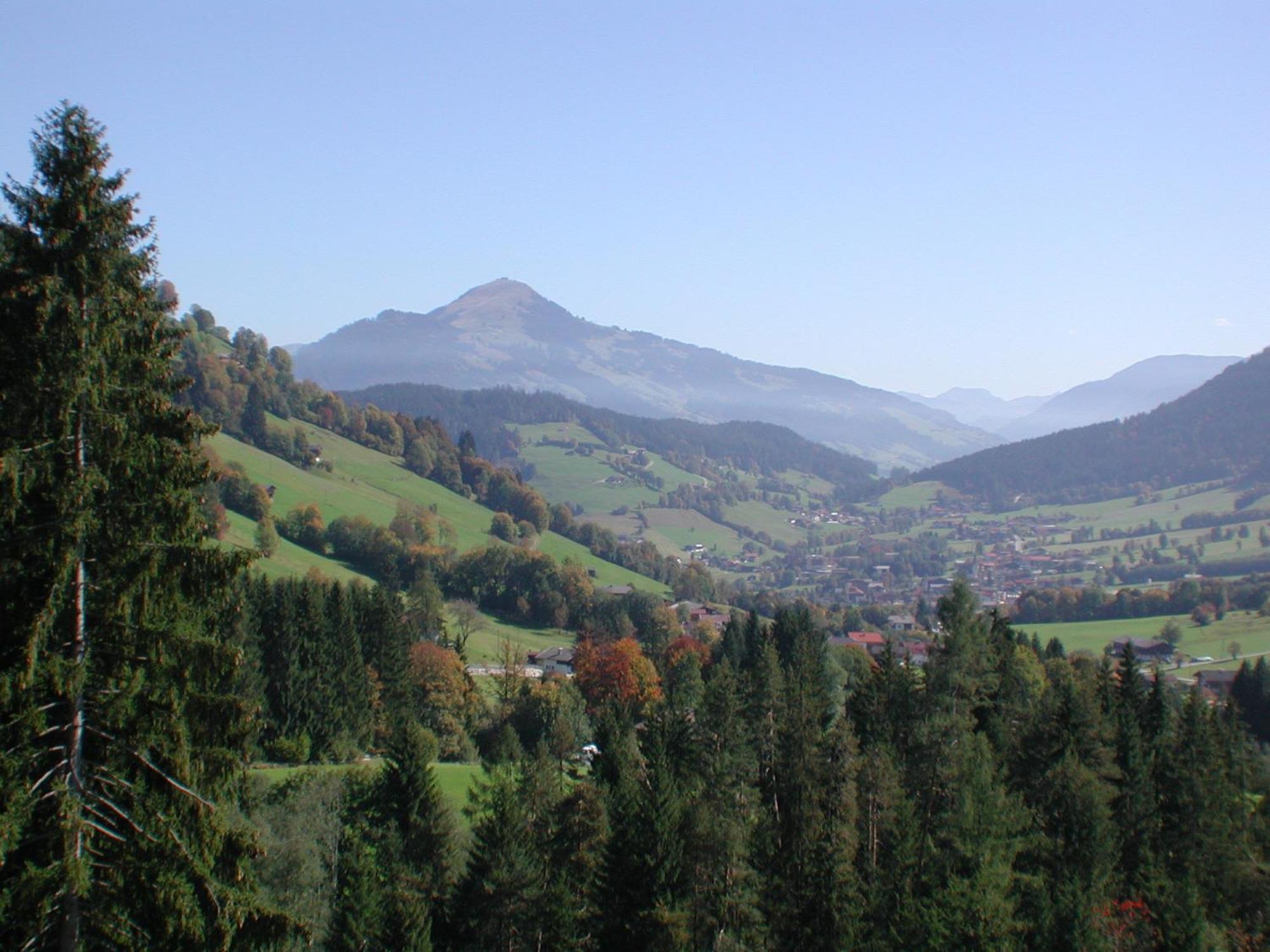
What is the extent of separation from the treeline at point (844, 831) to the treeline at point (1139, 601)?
3161 inches

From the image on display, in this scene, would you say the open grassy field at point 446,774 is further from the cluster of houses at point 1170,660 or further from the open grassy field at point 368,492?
the open grassy field at point 368,492

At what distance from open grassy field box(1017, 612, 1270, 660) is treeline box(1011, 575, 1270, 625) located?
2.89 m

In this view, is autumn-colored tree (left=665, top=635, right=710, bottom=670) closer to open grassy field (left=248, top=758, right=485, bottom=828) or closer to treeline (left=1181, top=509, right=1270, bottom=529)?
open grassy field (left=248, top=758, right=485, bottom=828)

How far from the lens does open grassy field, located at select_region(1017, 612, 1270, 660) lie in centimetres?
9169

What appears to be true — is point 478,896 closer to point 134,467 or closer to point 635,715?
point 134,467

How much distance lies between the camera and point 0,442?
8.89 metres

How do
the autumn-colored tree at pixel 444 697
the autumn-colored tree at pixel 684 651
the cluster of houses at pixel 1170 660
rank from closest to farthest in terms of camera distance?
the autumn-colored tree at pixel 444 697
the autumn-colored tree at pixel 684 651
the cluster of houses at pixel 1170 660

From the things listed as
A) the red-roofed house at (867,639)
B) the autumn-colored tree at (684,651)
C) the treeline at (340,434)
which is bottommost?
the red-roofed house at (867,639)

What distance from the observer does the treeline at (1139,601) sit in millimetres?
110750

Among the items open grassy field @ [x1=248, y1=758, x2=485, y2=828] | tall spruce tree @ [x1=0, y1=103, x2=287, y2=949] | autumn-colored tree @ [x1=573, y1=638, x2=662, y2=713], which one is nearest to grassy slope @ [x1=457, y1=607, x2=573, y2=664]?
autumn-colored tree @ [x1=573, y1=638, x2=662, y2=713]

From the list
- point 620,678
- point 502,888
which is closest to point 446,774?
point 620,678

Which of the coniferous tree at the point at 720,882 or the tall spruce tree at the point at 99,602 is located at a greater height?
the tall spruce tree at the point at 99,602

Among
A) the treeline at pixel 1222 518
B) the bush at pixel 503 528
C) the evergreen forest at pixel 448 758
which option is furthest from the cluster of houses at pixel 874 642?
the treeline at pixel 1222 518

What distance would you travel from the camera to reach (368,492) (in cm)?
11325
